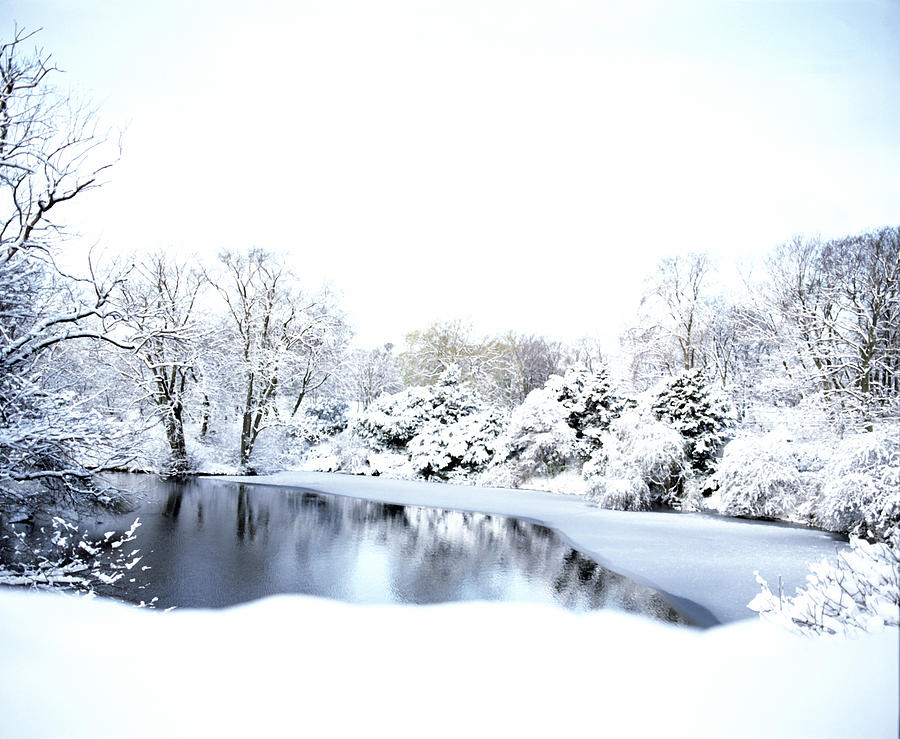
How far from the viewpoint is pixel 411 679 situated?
3664 millimetres

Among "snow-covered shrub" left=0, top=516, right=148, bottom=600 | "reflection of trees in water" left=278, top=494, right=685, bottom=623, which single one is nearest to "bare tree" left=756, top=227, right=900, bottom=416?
"reflection of trees in water" left=278, top=494, right=685, bottom=623

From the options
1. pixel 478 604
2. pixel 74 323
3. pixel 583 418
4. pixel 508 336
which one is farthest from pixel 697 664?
pixel 508 336

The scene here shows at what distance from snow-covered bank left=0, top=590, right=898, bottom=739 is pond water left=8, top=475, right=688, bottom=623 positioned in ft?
3.43

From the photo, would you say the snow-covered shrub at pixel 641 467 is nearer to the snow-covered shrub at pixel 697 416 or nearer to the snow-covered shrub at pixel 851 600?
the snow-covered shrub at pixel 697 416

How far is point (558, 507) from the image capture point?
527 inches

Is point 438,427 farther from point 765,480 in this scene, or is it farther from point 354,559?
point 354,559

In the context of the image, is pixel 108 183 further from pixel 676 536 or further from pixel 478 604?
pixel 676 536

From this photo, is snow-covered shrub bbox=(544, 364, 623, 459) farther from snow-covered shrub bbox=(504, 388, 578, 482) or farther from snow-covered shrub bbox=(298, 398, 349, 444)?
snow-covered shrub bbox=(298, 398, 349, 444)

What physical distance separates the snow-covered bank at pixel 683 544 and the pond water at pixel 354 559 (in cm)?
40

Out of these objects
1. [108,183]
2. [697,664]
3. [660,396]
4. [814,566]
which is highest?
[108,183]

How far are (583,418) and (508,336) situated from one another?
18405 millimetres

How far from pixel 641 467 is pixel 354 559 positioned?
842 centimetres

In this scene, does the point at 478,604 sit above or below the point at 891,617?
below

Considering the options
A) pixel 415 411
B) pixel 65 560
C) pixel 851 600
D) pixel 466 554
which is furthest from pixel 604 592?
pixel 415 411
